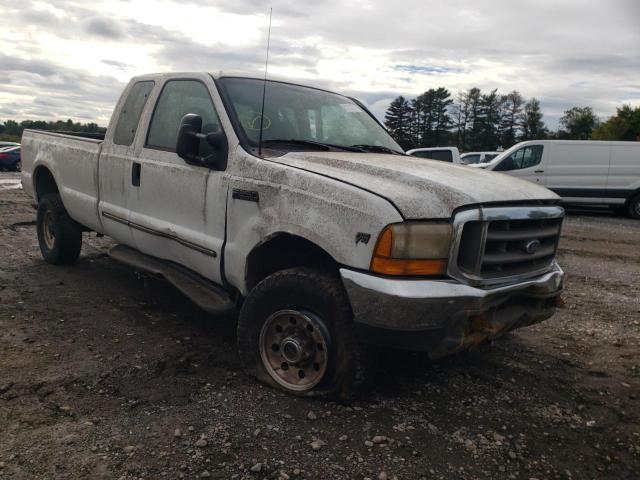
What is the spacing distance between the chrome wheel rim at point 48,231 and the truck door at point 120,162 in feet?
4.59

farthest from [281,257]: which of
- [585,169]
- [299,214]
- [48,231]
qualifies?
[585,169]

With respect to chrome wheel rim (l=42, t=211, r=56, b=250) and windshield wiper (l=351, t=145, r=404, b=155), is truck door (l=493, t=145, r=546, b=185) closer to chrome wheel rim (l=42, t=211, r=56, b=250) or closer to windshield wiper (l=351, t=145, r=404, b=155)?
windshield wiper (l=351, t=145, r=404, b=155)

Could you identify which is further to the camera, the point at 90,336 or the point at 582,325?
the point at 582,325

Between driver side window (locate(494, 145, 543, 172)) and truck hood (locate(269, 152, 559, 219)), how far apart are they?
480 inches

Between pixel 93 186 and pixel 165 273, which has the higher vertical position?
pixel 93 186

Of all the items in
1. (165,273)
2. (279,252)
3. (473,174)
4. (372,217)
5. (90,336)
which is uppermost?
(473,174)

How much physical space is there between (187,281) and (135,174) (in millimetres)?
1039

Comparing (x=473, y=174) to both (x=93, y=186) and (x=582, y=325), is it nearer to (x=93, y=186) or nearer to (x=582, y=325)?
(x=582, y=325)

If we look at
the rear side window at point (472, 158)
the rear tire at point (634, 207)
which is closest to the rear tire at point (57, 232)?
the rear tire at point (634, 207)

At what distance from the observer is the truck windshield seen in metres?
3.73

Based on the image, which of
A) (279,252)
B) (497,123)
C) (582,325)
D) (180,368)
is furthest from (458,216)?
(497,123)

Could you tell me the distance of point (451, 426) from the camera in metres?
2.99

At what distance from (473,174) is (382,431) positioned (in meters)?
1.62

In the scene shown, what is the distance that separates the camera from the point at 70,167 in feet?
17.8
